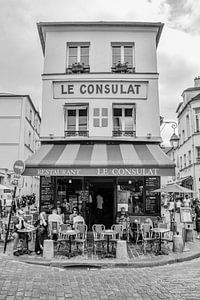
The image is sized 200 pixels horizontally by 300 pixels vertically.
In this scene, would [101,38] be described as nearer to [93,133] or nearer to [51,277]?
[93,133]

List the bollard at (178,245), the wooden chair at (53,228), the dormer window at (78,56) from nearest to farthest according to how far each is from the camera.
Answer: the bollard at (178,245) → the wooden chair at (53,228) → the dormer window at (78,56)

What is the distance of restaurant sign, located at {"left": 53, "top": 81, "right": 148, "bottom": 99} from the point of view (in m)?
14.9

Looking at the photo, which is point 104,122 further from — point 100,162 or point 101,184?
point 100,162

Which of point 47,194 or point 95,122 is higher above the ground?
point 95,122

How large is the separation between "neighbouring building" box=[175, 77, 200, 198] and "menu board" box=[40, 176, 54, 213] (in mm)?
17415

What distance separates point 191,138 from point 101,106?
692 inches

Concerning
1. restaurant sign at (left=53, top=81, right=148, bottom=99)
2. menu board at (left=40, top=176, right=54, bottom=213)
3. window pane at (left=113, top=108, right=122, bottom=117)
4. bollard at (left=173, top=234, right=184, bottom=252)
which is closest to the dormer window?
restaurant sign at (left=53, top=81, right=148, bottom=99)

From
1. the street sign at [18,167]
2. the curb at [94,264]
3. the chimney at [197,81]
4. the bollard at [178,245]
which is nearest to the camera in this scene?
the curb at [94,264]

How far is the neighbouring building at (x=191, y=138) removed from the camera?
28922mm

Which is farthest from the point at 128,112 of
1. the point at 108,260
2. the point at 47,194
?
the point at 108,260

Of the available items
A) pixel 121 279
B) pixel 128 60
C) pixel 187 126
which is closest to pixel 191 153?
pixel 187 126

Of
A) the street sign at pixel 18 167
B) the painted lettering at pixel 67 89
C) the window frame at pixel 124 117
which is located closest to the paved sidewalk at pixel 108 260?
the street sign at pixel 18 167

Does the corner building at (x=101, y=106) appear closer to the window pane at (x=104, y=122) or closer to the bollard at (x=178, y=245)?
the window pane at (x=104, y=122)

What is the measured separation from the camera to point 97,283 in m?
7.08
